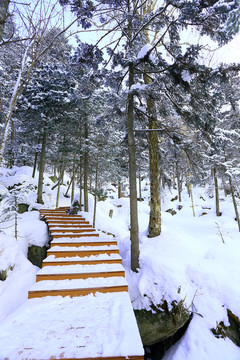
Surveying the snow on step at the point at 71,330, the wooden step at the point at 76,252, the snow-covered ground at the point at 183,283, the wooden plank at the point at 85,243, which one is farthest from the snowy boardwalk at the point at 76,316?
the snow-covered ground at the point at 183,283

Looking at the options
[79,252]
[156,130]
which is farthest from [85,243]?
[156,130]

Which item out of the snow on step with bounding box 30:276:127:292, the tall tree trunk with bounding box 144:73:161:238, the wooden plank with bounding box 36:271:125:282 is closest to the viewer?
the snow on step with bounding box 30:276:127:292

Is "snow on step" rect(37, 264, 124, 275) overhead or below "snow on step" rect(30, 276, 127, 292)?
overhead

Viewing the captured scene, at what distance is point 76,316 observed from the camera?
7.59 ft

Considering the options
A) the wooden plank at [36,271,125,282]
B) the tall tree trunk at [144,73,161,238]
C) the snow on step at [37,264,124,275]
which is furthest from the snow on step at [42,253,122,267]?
the tall tree trunk at [144,73,161,238]

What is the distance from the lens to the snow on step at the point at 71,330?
172cm

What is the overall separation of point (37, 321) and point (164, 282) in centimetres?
334

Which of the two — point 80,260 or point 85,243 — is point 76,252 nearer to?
point 80,260

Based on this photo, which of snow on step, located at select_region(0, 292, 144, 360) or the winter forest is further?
the winter forest

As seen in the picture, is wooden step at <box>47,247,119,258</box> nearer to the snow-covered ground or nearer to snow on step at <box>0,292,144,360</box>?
the snow-covered ground

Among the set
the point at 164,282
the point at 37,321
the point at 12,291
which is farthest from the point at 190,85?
the point at 12,291

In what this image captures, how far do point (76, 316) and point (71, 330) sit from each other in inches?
11.1

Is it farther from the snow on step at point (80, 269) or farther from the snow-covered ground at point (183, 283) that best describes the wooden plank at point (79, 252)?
the snow-covered ground at point (183, 283)

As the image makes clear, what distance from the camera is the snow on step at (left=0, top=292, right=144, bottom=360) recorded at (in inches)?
67.6
